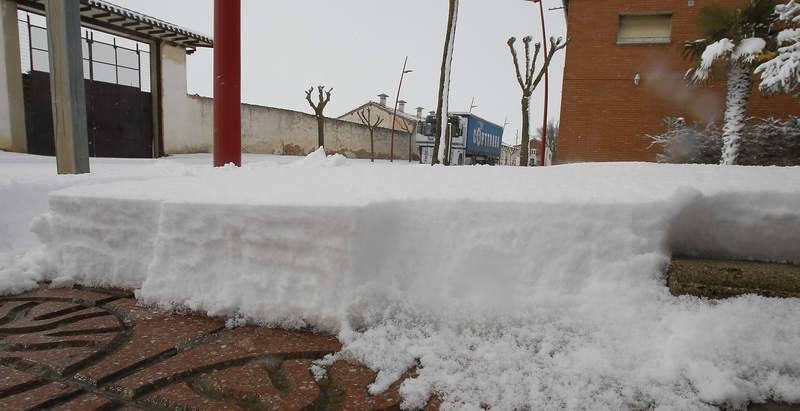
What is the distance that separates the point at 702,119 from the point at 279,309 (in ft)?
38.2

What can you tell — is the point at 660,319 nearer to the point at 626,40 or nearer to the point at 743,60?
the point at 743,60

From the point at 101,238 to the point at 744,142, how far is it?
428 inches

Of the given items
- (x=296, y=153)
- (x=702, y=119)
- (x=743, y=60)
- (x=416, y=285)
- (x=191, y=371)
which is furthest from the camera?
(x=296, y=153)

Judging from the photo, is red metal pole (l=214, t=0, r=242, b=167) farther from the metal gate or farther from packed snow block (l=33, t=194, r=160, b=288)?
the metal gate

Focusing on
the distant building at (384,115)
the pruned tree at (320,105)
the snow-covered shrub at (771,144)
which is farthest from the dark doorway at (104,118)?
the distant building at (384,115)

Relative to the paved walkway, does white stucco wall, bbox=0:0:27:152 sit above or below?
above

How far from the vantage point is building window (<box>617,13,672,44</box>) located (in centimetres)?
1034

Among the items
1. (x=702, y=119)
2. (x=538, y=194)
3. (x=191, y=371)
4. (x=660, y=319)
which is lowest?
(x=191, y=371)

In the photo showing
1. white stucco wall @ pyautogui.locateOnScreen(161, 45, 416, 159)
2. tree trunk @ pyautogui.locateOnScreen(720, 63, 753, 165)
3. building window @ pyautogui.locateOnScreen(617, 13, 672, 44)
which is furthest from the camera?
white stucco wall @ pyautogui.locateOnScreen(161, 45, 416, 159)

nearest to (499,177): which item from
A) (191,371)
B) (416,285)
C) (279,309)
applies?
(416,285)

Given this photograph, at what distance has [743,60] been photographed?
→ 7.39 metres

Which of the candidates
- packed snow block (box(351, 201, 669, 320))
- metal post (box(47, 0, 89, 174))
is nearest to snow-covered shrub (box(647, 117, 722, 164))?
packed snow block (box(351, 201, 669, 320))

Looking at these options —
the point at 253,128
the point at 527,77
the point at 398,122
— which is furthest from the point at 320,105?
the point at 398,122

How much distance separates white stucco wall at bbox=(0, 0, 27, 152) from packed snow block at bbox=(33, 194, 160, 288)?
9.17 meters
